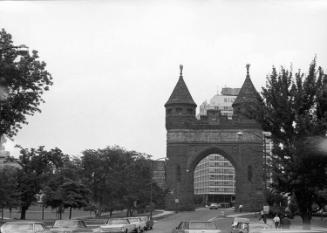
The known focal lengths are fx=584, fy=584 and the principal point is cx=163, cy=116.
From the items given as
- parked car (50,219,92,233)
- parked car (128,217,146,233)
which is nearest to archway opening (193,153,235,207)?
parked car (128,217,146,233)

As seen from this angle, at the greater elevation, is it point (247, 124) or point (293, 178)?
point (247, 124)

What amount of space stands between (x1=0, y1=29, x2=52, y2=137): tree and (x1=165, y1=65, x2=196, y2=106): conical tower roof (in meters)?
73.4

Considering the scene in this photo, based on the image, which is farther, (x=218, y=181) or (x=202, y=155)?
(x=218, y=181)

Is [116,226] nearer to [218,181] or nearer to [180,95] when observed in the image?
[180,95]

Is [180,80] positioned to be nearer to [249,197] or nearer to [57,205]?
[249,197]

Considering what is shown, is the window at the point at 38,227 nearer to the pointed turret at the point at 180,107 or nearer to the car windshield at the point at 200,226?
the car windshield at the point at 200,226

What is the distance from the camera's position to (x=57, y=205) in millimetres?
57875

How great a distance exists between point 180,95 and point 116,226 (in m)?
72.3

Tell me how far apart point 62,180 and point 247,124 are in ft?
159

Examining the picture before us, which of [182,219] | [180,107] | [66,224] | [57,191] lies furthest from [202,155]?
[66,224]

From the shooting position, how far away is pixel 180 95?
10500 centimetres

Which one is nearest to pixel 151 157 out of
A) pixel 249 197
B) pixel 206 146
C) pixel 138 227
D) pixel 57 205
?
pixel 206 146

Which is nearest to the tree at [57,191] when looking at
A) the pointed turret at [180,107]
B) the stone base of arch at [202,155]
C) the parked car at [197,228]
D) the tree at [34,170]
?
the tree at [34,170]

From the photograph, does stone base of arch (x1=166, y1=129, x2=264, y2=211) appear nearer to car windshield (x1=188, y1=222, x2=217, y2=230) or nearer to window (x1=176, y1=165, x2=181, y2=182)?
window (x1=176, y1=165, x2=181, y2=182)
